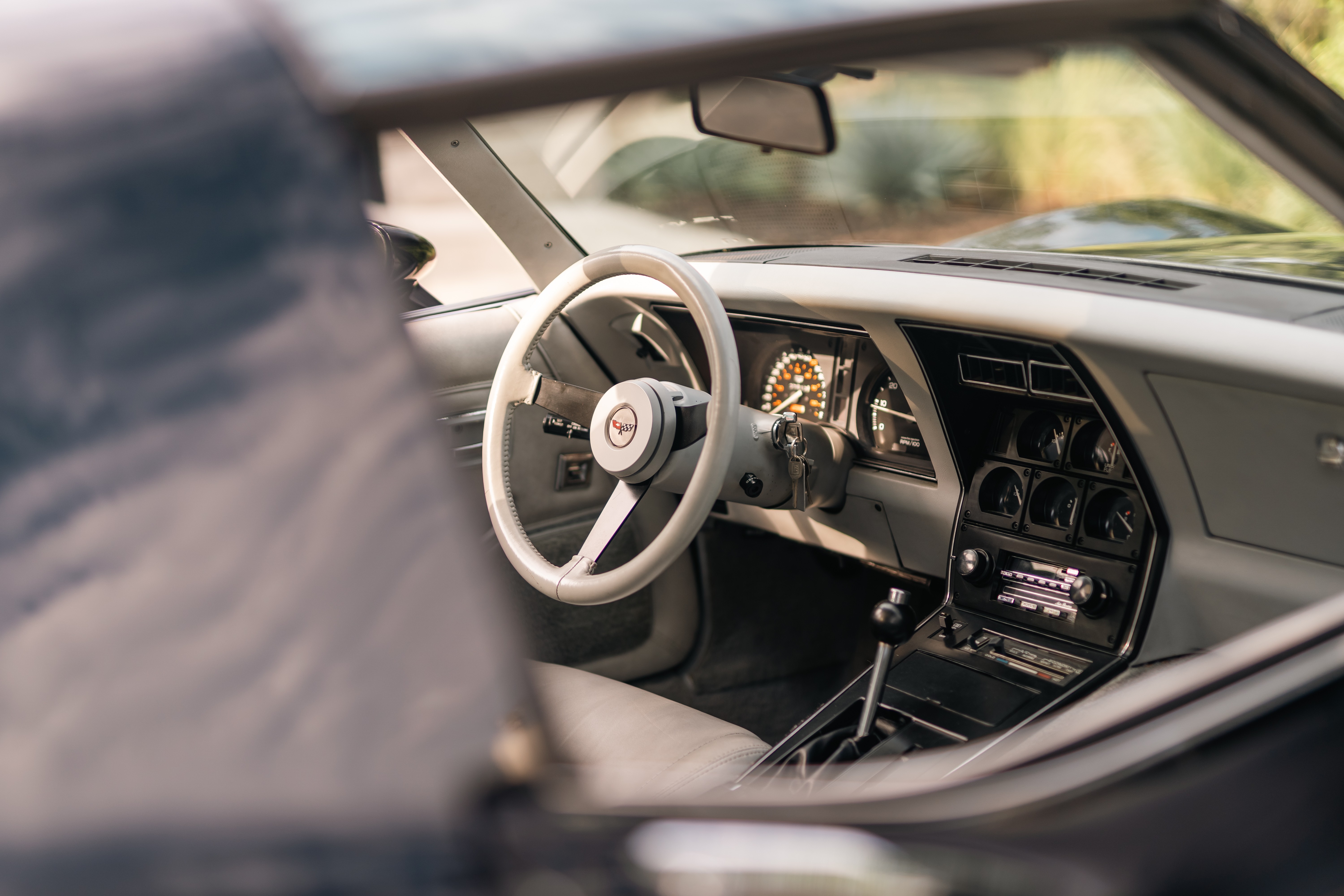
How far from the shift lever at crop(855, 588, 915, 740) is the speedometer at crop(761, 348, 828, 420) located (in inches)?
27.1

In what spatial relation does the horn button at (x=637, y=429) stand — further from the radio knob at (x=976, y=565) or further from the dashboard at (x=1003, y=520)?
the radio knob at (x=976, y=565)

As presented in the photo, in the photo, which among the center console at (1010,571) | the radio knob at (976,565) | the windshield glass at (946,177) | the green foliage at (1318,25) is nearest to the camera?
the windshield glass at (946,177)

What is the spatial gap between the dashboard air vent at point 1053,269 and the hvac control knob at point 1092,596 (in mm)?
605

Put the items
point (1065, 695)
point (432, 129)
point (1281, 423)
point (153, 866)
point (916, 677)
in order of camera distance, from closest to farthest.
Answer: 1. point (153, 866)
2. point (432, 129)
3. point (1281, 423)
4. point (1065, 695)
5. point (916, 677)

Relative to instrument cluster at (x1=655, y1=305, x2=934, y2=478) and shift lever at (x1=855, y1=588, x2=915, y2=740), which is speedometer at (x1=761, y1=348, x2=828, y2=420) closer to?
instrument cluster at (x1=655, y1=305, x2=934, y2=478)

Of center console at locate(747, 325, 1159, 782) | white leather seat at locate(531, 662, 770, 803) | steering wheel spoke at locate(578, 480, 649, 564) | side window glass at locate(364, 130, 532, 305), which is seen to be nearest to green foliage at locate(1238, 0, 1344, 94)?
center console at locate(747, 325, 1159, 782)

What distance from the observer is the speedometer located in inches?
96.8

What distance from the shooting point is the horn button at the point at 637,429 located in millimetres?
2014

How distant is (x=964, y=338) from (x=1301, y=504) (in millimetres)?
671

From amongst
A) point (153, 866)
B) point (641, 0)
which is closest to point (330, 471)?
point (153, 866)

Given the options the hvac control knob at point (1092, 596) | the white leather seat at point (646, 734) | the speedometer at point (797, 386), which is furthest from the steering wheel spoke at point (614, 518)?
the hvac control knob at point (1092, 596)

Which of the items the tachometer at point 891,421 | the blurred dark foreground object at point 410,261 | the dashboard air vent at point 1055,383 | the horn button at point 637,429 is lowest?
the horn button at point 637,429

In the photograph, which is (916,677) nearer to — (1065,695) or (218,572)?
(1065,695)

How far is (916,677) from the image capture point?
2.09 meters
